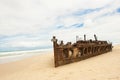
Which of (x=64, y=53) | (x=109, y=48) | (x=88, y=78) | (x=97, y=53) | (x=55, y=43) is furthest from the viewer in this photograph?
(x=109, y=48)

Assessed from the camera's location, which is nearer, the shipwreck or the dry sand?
the dry sand

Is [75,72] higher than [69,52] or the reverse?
the reverse

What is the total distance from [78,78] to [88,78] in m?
0.43

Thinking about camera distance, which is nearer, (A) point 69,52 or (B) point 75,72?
(B) point 75,72

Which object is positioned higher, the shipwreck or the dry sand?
the shipwreck

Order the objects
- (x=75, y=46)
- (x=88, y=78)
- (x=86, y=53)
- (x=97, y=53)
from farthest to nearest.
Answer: (x=97, y=53)
(x=86, y=53)
(x=75, y=46)
(x=88, y=78)

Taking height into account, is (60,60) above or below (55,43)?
below

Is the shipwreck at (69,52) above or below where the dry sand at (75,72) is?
above

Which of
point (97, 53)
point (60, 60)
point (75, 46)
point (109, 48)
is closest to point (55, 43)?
point (60, 60)

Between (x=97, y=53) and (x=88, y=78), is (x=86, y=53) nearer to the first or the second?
(x=97, y=53)

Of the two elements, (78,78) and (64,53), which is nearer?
(78,78)

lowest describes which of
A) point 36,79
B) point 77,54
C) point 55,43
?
point 36,79

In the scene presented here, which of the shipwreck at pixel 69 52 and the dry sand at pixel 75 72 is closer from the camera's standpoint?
the dry sand at pixel 75 72

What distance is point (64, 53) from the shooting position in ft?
33.7
